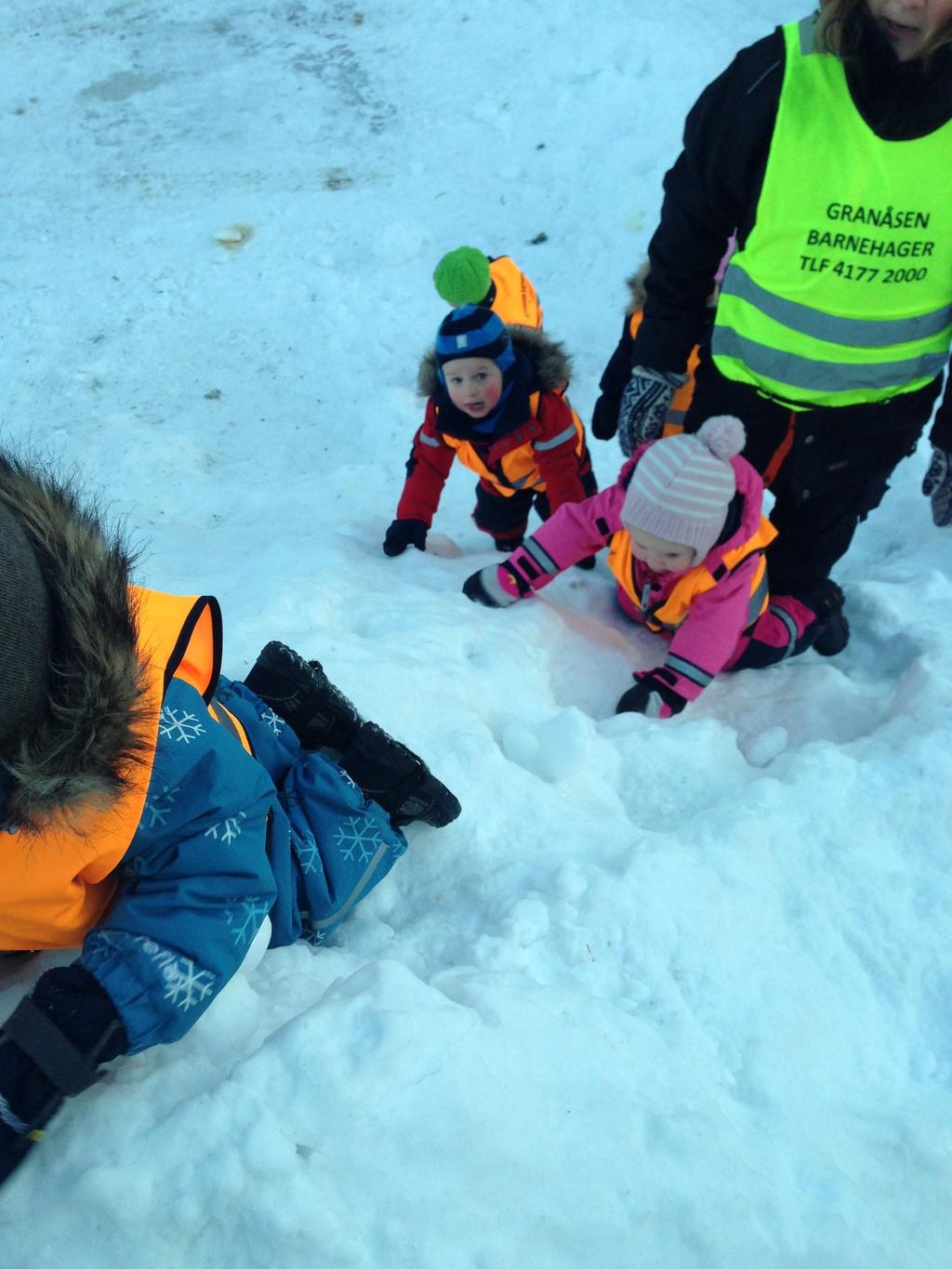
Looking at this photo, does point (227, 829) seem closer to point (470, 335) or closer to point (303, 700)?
point (303, 700)

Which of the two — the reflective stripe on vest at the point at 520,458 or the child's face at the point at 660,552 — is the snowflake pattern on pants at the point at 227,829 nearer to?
the child's face at the point at 660,552

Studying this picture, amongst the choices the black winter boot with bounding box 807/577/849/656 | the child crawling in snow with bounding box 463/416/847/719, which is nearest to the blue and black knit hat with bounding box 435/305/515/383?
the child crawling in snow with bounding box 463/416/847/719

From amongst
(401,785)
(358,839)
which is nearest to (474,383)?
(401,785)

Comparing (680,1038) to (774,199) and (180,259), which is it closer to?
(774,199)

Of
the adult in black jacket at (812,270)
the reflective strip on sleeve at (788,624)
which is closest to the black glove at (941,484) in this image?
the adult in black jacket at (812,270)

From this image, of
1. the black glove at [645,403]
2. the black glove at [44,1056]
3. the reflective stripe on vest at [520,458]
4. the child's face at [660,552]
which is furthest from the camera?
the reflective stripe on vest at [520,458]

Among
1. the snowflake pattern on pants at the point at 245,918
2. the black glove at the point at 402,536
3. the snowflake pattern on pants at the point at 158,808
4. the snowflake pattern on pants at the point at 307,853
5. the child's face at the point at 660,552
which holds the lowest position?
the black glove at the point at 402,536

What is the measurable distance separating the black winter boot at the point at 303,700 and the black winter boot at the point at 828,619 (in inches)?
62.5

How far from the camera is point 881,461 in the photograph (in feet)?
8.25

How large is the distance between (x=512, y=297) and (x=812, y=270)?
4.97ft

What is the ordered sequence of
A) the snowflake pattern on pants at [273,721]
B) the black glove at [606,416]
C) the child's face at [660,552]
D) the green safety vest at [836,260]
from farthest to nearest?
the black glove at [606,416]
the child's face at [660,552]
the green safety vest at [836,260]
the snowflake pattern on pants at [273,721]

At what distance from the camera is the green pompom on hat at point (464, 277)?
125 inches

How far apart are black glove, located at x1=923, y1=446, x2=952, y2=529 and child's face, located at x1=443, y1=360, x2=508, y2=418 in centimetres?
131

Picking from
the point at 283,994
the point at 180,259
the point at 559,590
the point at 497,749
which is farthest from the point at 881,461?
the point at 180,259
